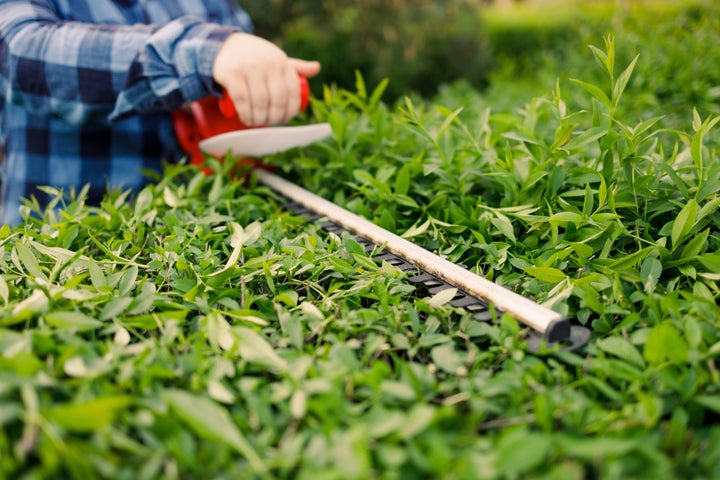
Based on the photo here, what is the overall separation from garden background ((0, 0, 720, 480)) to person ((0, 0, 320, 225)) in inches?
8.3

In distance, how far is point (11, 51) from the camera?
5.28ft

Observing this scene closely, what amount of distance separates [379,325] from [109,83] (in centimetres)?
120

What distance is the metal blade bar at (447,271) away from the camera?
0.77 meters

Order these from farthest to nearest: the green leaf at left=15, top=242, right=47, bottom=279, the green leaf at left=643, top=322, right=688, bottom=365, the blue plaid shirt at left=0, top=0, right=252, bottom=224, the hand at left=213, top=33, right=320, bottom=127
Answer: the blue plaid shirt at left=0, top=0, right=252, bottom=224 < the hand at left=213, top=33, right=320, bottom=127 < the green leaf at left=15, top=242, right=47, bottom=279 < the green leaf at left=643, top=322, right=688, bottom=365

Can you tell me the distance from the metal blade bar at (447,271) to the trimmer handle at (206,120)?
0.20 meters

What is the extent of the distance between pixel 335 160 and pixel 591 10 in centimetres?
498

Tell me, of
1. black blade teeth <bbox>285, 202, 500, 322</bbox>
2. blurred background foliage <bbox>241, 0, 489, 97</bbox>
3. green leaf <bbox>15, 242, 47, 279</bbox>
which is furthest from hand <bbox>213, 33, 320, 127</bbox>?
blurred background foliage <bbox>241, 0, 489, 97</bbox>

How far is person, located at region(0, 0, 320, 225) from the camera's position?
1.43 metres

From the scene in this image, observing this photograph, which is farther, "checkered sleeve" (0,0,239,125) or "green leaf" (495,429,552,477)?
"checkered sleeve" (0,0,239,125)

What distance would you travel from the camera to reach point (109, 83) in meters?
1.61

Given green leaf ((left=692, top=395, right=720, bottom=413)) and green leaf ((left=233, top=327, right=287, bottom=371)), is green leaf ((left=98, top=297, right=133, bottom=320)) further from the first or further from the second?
green leaf ((left=692, top=395, right=720, bottom=413))

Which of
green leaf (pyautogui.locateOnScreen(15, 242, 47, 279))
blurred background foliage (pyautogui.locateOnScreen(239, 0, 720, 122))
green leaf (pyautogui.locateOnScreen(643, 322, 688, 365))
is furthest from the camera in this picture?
blurred background foliage (pyautogui.locateOnScreen(239, 0, 720, 122))

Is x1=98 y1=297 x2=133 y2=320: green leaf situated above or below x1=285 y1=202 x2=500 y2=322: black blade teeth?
above

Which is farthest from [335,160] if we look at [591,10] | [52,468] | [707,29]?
[591,10]
